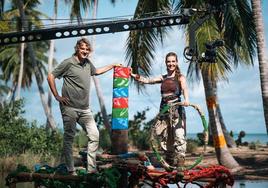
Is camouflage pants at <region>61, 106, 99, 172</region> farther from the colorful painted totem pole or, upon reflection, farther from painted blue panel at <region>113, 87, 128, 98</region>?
painted blue panel at <region>113, 87, 128, 98</region>

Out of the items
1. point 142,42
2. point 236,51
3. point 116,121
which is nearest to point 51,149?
point 142,42

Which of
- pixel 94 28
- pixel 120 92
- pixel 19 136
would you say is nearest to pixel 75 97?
pixel 120 92

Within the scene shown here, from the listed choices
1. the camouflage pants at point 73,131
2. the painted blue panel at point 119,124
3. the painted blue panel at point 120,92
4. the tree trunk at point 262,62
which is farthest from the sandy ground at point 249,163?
the camouflage pants at point 73,131

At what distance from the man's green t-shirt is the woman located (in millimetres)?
1070

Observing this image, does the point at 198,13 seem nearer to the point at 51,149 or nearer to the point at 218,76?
the point at 218,76

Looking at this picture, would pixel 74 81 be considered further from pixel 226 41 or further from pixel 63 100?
pixel 226 41

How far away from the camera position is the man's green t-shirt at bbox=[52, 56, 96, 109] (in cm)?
669

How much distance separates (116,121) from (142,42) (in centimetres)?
738

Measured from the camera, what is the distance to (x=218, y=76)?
12945 mm

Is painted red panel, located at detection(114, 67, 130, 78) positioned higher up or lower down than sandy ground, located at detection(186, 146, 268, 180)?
higher up

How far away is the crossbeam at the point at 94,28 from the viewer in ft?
36.3

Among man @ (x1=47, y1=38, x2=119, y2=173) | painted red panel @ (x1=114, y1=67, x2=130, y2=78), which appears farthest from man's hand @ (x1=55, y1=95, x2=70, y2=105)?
painted red panel @ (x1=114, y1=67, x2=130, y2=78)

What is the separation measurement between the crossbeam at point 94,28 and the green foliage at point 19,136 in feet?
23.2

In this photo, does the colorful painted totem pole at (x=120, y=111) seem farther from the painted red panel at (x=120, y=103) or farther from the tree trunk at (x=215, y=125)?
the tree trunk at (x=215, y=125)
